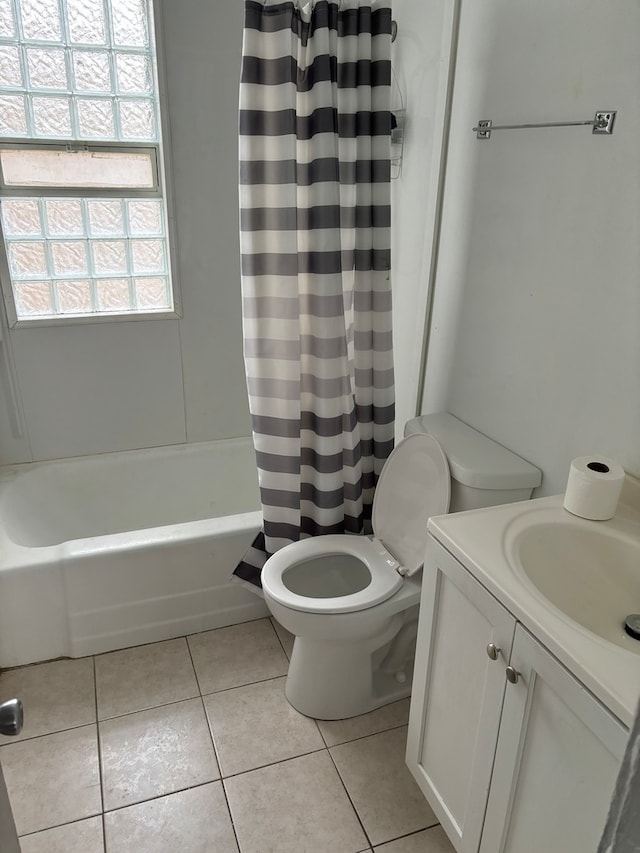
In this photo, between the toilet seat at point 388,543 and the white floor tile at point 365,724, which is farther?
the white floor tile at point 365,724

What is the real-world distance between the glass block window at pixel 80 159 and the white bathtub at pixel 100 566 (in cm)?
73

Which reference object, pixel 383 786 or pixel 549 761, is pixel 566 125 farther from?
pixel 383 786

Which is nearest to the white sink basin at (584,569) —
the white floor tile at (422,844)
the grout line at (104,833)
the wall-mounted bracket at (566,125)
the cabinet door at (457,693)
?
the cabinet door at (457,693)

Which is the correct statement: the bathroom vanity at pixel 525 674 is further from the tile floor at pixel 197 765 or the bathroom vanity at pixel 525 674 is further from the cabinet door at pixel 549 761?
the tile floor at pixel 197 765

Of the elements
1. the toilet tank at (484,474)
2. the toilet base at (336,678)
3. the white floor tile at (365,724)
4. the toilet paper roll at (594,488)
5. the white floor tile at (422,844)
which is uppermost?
the toilet paper roll at (594,488)

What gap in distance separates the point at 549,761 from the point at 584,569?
41 cm

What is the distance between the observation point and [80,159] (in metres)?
2.44

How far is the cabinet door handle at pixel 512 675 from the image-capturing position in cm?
112

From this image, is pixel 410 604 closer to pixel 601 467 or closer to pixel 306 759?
pixel 306 759

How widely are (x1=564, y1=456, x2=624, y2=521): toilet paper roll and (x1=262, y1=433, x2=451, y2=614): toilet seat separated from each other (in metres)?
0.43

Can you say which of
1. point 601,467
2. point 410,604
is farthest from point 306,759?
point 601,467

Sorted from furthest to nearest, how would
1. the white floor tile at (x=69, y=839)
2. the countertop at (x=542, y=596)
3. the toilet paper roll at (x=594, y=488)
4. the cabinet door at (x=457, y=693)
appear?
the white floor tile at (x=69, y=839)
the toilet paper roll at (x=594, y=488)
the cabinet door at (x=457, y=693)
the countertop at (x=542, y=596)

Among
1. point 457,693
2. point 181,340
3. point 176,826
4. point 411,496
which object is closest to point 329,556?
point 411,496

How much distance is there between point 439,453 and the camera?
70.5 inches
